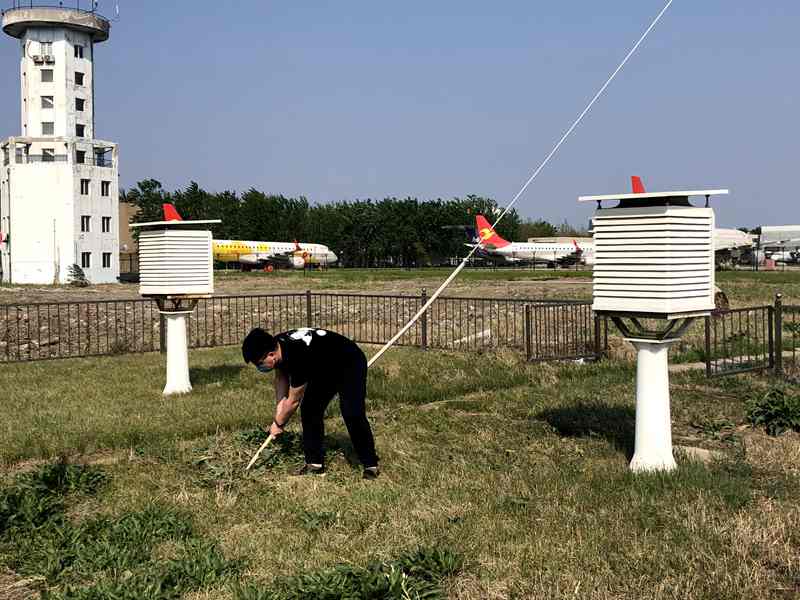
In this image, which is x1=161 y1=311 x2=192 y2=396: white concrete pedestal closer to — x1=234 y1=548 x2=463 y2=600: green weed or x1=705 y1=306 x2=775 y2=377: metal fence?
x1=705 y1=306 x2=775 y2=377: metal fence

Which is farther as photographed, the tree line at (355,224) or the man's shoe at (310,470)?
the tree line at (355,224)

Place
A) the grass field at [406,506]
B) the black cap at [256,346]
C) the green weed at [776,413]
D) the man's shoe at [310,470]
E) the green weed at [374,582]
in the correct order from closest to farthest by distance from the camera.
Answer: the green weed at [374,582]
the grass field at [406,506]
the black cap at [256,346]
the man's shoe at [310,470]
the green weed at [776,413]

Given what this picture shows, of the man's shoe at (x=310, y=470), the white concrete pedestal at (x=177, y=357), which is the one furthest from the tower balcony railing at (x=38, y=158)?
the man's shoe at (x=310, y=470)

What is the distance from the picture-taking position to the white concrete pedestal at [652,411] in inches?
274

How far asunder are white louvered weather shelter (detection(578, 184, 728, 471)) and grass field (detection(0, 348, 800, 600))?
501 mm

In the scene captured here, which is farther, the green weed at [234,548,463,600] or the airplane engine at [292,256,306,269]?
the airplane engine at [292,256,306,269]

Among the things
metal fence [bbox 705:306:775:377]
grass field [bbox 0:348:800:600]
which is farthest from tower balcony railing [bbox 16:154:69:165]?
metal fence [bbox 705:306:775:377]

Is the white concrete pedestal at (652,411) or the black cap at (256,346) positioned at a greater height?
the black cap at (256,346)

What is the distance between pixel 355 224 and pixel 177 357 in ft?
306

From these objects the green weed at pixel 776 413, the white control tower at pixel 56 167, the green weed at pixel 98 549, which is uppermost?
the white control tower at pixel 56 167

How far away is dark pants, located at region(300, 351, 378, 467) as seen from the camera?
7148 mm

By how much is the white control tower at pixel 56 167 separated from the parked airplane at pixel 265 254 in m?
17.4

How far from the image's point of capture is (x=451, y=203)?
108438 mm

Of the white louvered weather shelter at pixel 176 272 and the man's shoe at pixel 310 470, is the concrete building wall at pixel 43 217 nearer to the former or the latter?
the white louvered weather shelter at pixel 176 272
